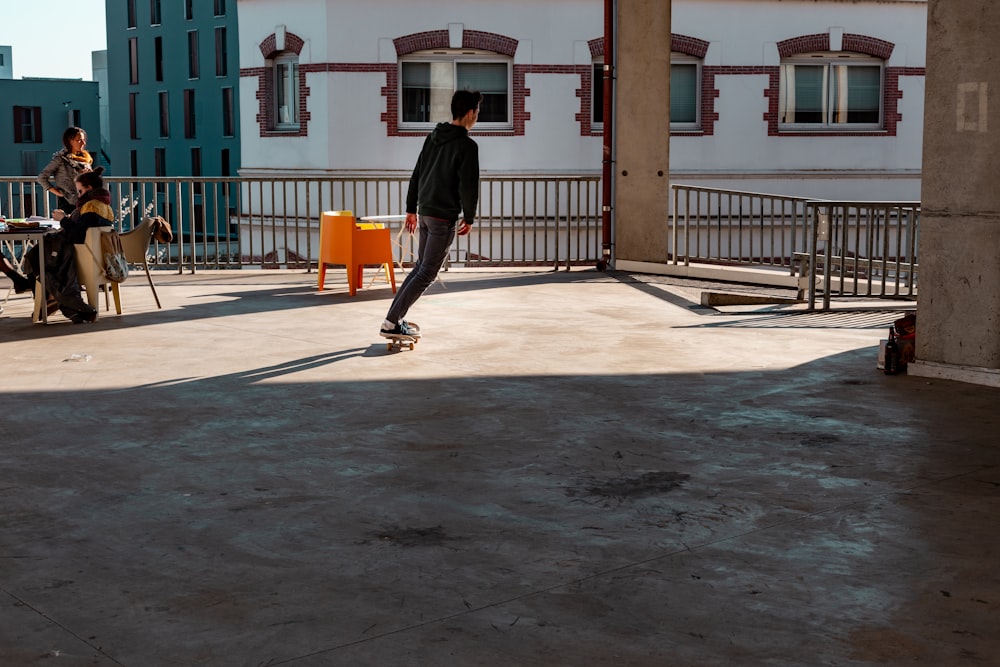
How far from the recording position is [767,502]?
17.2ft

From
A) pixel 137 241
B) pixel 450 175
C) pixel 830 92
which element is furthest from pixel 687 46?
pixel 450 175

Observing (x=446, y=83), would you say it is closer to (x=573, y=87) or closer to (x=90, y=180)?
(x=573, y=87)

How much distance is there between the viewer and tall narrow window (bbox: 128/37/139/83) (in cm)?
6888

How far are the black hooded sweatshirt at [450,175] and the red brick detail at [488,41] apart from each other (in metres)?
14.1

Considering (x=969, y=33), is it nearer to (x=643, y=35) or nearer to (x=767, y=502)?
(x=767, y=502)

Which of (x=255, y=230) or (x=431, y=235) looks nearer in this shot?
(x=431, y=235)

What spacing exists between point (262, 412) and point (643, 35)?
1014cm

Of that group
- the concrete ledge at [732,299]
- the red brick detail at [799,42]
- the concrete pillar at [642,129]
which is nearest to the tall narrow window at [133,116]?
the red brick detail at [799,42]

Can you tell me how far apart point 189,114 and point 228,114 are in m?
3.89

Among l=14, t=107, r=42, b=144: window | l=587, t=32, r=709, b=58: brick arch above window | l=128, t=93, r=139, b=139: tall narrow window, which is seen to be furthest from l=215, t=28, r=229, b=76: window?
l=587, t=32, r=709, b=58: brick arch above window

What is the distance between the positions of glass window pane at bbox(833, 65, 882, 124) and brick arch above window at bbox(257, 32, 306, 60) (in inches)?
425

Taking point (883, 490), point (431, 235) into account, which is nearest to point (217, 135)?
point (431, 235)

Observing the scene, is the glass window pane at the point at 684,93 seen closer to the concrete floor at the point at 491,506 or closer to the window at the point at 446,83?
the window at the point at 446,83

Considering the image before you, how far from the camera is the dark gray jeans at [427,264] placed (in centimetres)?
915
